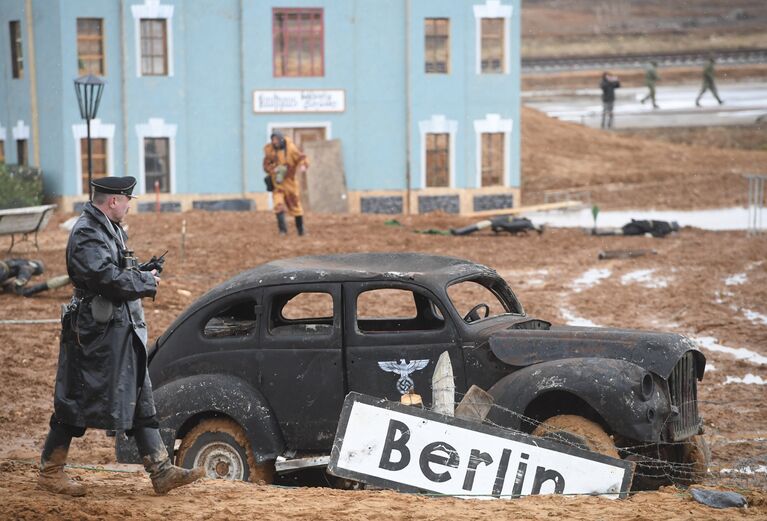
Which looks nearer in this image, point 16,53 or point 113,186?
point 113,186

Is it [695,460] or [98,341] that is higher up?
[98,341]

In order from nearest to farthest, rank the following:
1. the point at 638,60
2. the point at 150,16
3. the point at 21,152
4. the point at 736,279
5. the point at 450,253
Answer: the point at 736,279 → the point at 450,253 → the point at 150,16 → the point at 21,152 → the point at 638,60

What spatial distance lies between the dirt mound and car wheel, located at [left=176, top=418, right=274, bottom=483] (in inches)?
1092

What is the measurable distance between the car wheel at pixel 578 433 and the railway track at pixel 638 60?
181ft

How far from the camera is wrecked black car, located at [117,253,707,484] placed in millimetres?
8703

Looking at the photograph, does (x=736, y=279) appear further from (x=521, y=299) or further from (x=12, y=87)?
(x=12, y=87)

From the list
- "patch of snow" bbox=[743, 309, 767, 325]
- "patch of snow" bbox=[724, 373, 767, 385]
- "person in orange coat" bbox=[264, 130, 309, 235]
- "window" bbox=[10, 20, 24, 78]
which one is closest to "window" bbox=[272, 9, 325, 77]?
"window" bbox=[10, 20, 24, 78]

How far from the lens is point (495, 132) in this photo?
3678 centimetres

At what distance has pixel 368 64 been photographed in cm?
3541

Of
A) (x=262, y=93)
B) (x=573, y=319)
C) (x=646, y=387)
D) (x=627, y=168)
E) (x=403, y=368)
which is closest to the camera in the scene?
(x=646, y=387)

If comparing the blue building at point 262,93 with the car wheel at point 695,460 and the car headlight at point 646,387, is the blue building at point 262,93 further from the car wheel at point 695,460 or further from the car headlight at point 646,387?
the car headlight at point 646,387

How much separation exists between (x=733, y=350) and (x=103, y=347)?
32.1ft

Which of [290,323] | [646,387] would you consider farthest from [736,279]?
[646,387]

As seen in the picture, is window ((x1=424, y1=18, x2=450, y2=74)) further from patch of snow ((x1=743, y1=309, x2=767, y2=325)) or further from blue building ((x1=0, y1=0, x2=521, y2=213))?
patch of snow ((x1=743, y1=309, x2=767, y2=325))
